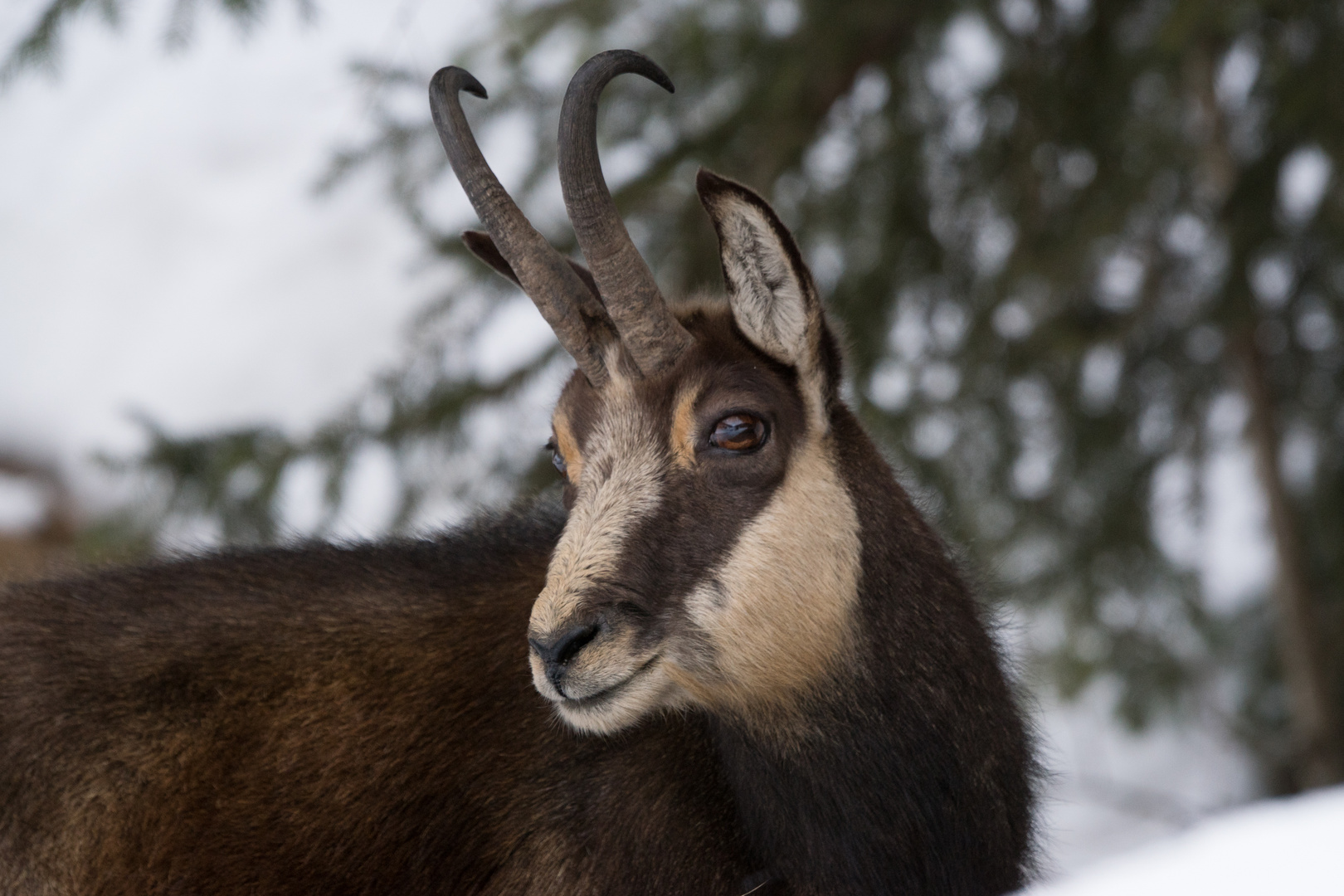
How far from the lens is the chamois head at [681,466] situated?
3111mm

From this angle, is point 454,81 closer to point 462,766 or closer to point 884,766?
point 462,766

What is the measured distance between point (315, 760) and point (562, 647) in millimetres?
1063

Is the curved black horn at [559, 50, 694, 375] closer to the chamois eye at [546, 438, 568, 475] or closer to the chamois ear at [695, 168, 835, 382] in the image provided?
the chamois ear at [695, 168, 835, 382]

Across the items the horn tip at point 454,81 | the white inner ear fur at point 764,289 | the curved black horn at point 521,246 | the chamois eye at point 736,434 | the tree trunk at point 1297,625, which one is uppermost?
the horn tip at point 454,81

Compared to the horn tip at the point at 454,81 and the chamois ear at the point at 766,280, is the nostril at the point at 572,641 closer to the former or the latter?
the chamois ear at the point at 766,280

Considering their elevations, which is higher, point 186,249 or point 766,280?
point 186,249

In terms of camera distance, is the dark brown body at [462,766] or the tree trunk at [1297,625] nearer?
the dark brown body at [462,766]

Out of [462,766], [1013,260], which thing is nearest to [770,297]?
[462,766]

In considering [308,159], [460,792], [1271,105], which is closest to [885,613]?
[460,792]

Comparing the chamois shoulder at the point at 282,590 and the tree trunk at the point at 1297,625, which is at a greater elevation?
the chamois shoulder at the point at 282,590

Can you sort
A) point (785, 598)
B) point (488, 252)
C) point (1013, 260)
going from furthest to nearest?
point (1013, 260)
point (488, 252)
point (785, 598)

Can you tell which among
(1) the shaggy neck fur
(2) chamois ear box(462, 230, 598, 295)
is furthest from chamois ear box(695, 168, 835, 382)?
(2) chamois ear box(462, 230, 598, 295)

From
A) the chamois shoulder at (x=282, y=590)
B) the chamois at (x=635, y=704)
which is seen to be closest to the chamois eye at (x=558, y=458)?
the chamois at (x=635, y=704)

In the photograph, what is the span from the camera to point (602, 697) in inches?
121
